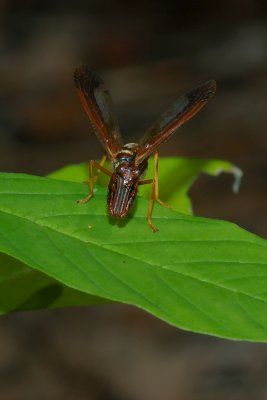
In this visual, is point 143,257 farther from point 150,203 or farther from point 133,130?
point 133,130

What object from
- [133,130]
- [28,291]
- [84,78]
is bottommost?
[133,130]

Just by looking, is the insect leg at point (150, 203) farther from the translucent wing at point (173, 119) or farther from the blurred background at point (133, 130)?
the blurred background at point (133, 130)

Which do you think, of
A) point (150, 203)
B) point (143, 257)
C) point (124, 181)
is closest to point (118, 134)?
point (124, 181)

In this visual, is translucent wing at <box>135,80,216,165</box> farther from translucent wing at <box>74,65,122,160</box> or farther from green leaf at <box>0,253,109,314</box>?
green leaf at <box>0,253,109,314</box>

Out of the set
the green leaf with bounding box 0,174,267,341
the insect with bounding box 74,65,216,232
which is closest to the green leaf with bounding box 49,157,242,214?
the insect with bounding box 74,65,216,232

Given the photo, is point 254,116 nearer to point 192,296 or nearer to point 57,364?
point 57,364

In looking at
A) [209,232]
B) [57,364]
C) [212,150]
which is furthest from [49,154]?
[209,232]
